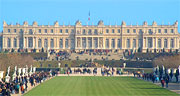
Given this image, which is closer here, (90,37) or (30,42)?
(30,42)

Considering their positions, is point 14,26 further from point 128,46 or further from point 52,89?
point 52,89

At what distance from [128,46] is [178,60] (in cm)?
4992

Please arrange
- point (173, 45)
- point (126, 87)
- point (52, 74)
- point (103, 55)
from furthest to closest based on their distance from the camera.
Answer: point (173, 45) < point (103, 55) < point (52, 74) < point (126, 87)

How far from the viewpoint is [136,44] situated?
117 metres

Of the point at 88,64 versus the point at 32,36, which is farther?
the point at 32,36

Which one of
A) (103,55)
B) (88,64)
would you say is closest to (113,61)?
(88,64)

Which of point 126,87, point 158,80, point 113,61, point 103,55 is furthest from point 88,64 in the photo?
point 126,87

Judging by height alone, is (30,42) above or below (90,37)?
below

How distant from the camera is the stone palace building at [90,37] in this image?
11662cm

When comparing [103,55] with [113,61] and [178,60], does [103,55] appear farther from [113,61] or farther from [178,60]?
[178,60]

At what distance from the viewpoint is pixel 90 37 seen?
11762 cm

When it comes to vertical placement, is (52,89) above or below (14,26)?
below

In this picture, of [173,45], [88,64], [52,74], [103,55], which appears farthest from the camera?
[173,45]

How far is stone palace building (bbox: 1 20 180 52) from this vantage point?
117 m
